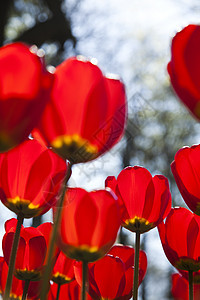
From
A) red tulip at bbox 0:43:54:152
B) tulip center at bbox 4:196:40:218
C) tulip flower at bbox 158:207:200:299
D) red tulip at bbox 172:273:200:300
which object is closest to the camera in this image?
red tulip at bbox 0:43:54:152

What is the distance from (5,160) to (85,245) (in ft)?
0.37

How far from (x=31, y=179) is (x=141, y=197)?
14 centimetres

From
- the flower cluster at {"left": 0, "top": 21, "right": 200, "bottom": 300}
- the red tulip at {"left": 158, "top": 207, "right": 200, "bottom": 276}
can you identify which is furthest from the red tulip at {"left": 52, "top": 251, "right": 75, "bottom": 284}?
the red tulip at {"left": 158, "top": 207, "right": 200, "bottom": 276}

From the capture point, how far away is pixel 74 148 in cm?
28

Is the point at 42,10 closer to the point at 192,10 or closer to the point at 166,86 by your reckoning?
the point at 192,10

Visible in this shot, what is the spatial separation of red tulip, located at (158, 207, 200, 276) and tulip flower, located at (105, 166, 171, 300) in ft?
0.06

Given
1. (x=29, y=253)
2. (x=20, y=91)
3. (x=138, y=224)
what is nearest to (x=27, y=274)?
(x=29, y=253)

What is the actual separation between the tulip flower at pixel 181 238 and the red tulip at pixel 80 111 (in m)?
0.23

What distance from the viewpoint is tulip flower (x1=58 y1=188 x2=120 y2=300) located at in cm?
30

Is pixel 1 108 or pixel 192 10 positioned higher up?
pixel 1 108

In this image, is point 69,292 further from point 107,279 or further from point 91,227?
point 91,227

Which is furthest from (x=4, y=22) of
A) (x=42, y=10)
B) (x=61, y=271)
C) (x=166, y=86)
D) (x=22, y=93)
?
(x=166, y=86)

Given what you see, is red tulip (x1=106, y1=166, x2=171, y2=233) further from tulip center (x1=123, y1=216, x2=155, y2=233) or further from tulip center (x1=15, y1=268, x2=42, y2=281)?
tulip center (x1=15, y1=268, x2=42, y2=281)

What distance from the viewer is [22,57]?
0.24 m
